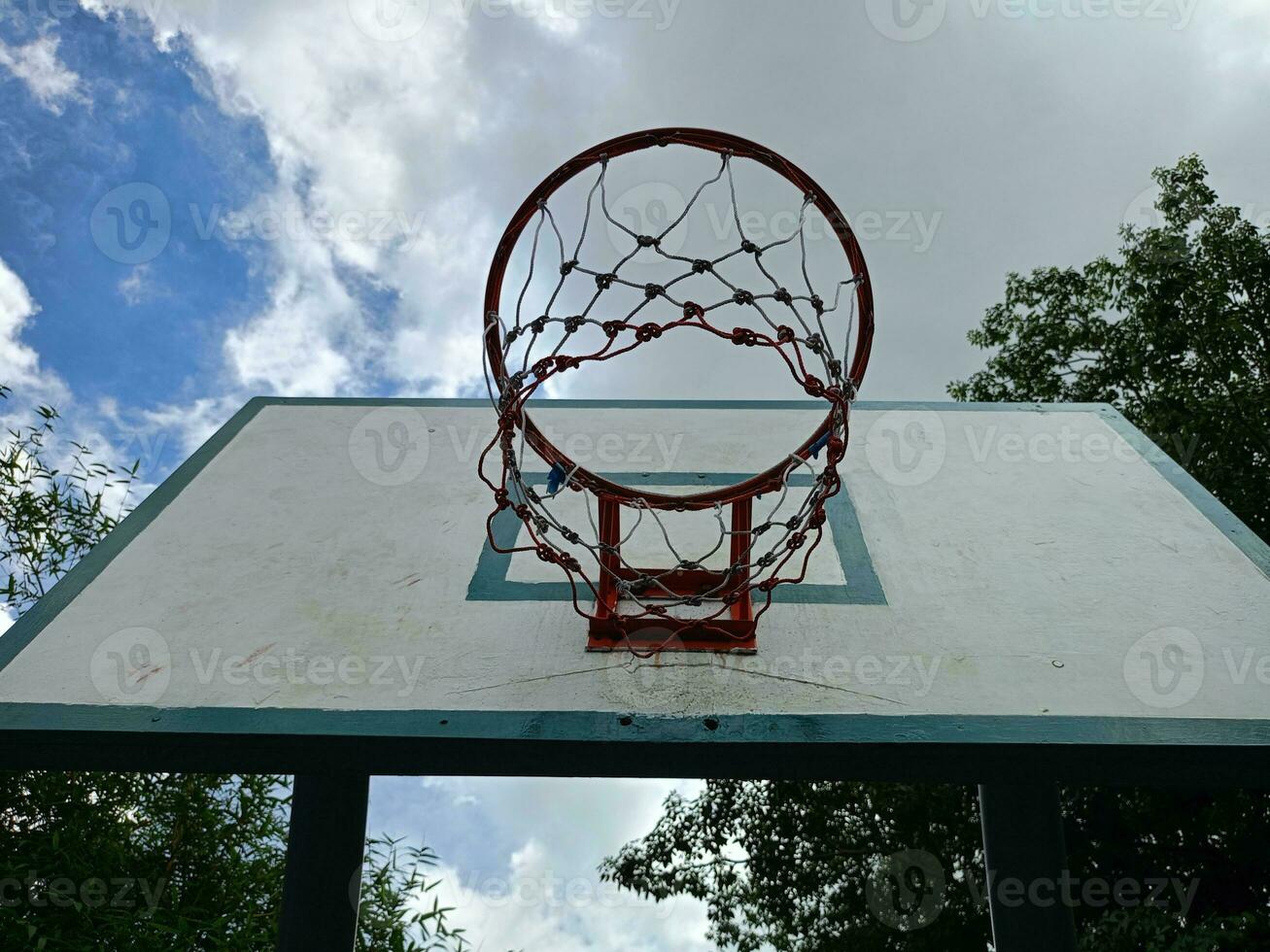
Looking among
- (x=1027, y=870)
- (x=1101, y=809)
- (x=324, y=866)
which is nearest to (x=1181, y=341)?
(x=1101, y=809)

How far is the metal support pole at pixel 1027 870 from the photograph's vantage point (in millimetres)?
3213

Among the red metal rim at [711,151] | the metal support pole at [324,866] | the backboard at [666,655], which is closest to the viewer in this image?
the backboard at [666,655]

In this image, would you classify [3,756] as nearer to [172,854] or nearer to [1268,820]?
[172,854]

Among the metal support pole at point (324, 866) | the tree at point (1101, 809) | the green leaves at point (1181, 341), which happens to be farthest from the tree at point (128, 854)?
the green leaves at point (1181, 341)

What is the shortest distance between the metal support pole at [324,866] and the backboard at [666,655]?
791 millimetres

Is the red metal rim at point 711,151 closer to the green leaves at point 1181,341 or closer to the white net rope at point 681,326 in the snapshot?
the white net rope at point 681,326

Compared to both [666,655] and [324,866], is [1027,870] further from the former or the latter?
[324,866]

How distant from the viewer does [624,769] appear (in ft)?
7.64

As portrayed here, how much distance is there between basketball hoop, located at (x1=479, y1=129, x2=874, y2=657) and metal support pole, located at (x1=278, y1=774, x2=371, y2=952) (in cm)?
120

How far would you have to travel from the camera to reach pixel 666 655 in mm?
2488

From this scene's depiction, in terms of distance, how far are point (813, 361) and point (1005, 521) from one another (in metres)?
Result: 0.94

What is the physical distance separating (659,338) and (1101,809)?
643 centimetres

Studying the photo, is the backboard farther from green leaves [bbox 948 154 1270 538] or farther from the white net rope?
green leaves [bbox 948 154 1270 538]

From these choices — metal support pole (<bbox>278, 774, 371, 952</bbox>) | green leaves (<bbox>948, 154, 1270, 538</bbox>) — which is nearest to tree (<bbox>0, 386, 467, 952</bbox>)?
metal support pole (<bbox>278, 774, 371, 952</bbox>)
